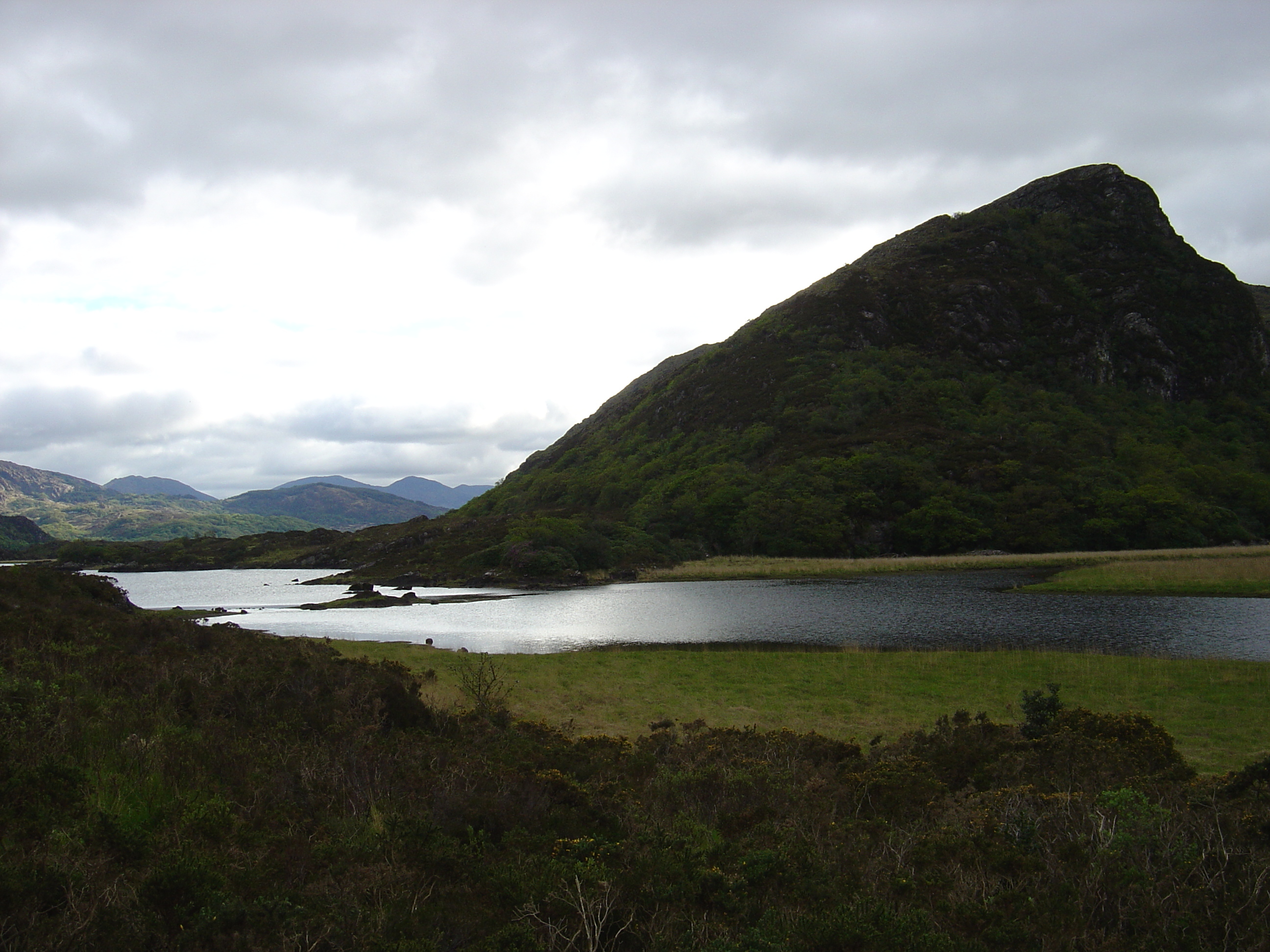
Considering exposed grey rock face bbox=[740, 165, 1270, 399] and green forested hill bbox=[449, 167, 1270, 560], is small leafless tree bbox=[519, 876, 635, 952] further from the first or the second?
exposed grey rock face bbox=[740, 165, 1270, 399]

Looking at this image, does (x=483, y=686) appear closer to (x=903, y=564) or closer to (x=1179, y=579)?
(x=1179, y=579)

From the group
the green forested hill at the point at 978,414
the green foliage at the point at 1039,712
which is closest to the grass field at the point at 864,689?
the green foliage at the point at 1039,712

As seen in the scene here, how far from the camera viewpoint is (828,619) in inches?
1700

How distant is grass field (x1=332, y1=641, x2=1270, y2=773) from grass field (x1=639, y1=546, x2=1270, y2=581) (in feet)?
166

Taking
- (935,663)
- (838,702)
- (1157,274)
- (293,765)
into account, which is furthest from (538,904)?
(1157,274)

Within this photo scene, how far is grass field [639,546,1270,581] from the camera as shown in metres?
78.7

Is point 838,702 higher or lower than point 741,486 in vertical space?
lower

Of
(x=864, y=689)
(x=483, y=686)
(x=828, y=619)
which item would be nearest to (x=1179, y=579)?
(x=828, y=619)

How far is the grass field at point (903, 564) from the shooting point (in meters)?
78.7

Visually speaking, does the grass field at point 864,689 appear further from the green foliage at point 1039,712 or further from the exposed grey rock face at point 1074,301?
the exposed grey rock face at point 1074,301

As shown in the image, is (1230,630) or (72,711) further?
(1230,630)

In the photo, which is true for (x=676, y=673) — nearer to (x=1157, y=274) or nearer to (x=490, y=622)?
(x=490, y=622)

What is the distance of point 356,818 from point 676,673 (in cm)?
1945

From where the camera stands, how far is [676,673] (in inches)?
1046
